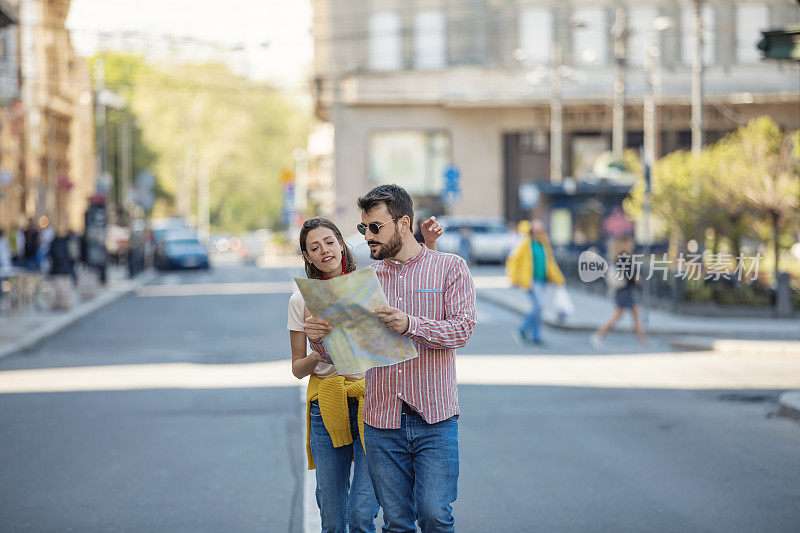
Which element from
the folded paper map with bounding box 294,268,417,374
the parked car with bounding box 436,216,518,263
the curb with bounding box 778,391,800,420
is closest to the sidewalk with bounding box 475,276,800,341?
the curb with bounding box 778,391,800,420

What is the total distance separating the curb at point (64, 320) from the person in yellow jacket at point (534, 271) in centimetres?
713

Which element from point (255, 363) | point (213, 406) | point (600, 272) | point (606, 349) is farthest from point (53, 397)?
point (600, 272)

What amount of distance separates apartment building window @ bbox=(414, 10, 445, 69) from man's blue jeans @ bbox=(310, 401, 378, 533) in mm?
53412

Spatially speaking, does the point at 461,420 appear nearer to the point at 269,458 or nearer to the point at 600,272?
the point at 269,458

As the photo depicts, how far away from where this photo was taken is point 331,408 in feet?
16.7

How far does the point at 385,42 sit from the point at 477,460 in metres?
50.1

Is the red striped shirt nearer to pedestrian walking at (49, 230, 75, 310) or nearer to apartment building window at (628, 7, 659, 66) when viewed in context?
pedestrian walking at (49, 230, 75, 310)

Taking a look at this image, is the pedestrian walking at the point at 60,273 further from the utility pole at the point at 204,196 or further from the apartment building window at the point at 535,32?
the utility pole at the point at 204,196

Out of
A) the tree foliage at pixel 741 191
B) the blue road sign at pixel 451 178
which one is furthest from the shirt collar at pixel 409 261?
the blue road sign at pixel 451 178

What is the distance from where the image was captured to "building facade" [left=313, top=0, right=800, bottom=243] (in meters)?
57.1

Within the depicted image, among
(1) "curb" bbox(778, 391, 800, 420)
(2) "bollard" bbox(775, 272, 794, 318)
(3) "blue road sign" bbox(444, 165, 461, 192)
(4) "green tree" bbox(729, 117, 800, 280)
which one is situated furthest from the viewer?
(3) "blue road sign" bbox(444, 165, 461, 192)

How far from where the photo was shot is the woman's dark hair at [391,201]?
4.70m

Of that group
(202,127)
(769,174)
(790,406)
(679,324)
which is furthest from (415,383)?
(202,127)

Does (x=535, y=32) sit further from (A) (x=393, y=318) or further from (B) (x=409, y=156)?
(A) (x=393, y=318)
